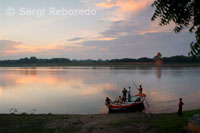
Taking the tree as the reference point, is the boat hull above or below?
below

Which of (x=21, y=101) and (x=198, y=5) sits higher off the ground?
(x=198, y=5)

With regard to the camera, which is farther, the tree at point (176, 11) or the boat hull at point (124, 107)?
the boat hull at point (124, 107)

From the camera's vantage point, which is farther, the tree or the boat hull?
the boat hull

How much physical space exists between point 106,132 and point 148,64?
481 feet

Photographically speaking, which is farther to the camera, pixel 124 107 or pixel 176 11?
pixel 124 107

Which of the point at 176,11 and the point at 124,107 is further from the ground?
the point at 176,11

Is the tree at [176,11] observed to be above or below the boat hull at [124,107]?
above

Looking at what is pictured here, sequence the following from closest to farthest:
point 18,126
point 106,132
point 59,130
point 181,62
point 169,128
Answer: point 169,128 → point 106,132 → point 59,130 → point 18,126 → point 181,62

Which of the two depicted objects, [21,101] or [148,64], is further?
[148,64]

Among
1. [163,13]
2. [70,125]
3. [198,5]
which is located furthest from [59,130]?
[198,5]

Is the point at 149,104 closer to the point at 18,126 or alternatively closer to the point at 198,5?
the point at 18,126

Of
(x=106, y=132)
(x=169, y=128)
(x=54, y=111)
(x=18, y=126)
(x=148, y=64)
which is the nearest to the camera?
(x=169, y=128)

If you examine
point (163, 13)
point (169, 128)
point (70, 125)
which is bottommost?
point (70, 125)

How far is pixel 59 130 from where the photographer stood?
10.3 m
